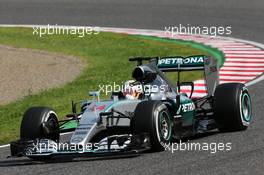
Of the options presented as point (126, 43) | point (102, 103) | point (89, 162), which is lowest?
point (89, 162)

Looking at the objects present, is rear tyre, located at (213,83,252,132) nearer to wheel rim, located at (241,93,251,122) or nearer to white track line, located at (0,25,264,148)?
wheel rim, located at (241,93,251,122)

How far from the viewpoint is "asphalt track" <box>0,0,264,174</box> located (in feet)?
34.9

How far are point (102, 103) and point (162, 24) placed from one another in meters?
14.1

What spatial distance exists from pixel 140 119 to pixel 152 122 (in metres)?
0.17

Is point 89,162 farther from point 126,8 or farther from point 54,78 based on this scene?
point 126,8

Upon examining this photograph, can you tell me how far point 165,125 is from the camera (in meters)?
11.8

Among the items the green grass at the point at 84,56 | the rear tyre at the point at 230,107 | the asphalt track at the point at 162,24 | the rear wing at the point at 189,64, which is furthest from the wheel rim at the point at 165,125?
the green grass at the point at 84,56

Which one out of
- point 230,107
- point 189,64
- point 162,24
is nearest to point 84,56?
point 162,24

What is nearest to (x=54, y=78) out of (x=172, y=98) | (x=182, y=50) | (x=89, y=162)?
(x=182, y=50)

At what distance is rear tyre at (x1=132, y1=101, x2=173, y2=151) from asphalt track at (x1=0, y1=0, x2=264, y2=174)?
175mm

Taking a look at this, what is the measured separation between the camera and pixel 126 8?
28203mm

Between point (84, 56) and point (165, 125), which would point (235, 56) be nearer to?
point (84, 56)

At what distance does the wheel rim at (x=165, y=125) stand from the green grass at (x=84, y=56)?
3.21 m

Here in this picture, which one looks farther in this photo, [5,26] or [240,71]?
[5,26]
